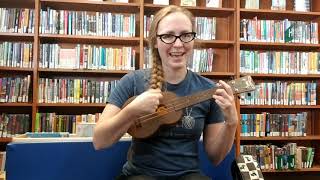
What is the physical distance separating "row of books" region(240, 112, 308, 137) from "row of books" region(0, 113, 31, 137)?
6.51 feet

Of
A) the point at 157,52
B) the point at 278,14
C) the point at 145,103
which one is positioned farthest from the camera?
the point at 278,14

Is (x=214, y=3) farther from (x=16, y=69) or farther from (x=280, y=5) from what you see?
(x=16, y=69)

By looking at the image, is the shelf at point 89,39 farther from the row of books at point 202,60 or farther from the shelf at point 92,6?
the row of books at point 202,60

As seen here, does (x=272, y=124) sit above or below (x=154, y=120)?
below

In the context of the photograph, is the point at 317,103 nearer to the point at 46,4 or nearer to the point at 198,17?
the point at 198,17

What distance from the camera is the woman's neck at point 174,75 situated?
1.27 m

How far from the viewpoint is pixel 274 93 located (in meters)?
3.08

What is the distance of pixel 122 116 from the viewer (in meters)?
1.07

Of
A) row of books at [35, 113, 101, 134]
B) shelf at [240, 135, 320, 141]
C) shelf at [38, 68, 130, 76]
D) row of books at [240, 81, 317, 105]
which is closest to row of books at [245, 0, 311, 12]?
row of books at [240, 81, 317, 105]

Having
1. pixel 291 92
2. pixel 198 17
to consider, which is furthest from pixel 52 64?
pixel 291 92

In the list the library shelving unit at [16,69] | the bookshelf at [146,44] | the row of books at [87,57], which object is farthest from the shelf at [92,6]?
the row of books at [87,57]

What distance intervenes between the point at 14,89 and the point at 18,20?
2.00 ft

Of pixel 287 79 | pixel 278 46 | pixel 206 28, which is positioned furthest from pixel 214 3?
pixel 287 79

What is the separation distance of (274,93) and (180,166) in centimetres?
221
